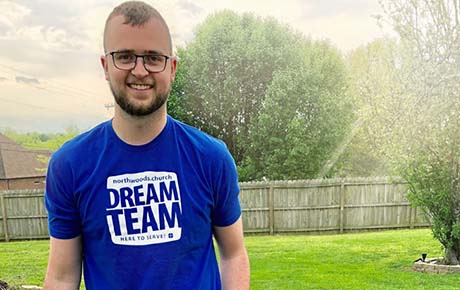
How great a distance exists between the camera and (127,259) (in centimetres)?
90

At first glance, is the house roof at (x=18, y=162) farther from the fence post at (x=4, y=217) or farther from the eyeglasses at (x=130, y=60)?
the eyeglasses at (x=130, y=60)

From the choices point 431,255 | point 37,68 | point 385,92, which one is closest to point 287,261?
point 431,255

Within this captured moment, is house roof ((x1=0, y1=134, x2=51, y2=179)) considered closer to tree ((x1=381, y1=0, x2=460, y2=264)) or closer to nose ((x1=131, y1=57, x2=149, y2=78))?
tree ((x1=381, y1=0, x2=460, y2=264))

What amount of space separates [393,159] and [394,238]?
2500 mm

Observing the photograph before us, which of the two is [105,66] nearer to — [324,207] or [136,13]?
[136,13]

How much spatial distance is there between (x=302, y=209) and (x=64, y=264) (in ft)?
24.1

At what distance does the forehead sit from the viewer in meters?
0.87

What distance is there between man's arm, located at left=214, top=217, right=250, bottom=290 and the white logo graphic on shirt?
0.14m

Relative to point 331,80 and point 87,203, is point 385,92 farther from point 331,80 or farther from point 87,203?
point 331,80

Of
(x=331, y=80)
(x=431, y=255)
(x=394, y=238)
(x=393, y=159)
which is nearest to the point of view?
(x=393, y=159)

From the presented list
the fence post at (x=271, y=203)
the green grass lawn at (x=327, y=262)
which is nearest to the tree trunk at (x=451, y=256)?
the green grass lawn at (x=327, y=262)

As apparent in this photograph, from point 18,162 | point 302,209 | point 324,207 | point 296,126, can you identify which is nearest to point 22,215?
point 18,162

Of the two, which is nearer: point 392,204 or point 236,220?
point 236,220

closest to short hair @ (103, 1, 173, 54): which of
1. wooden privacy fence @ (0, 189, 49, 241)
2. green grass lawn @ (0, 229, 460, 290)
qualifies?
Result: green grass lawn @ (0, 229, 460, 290)
